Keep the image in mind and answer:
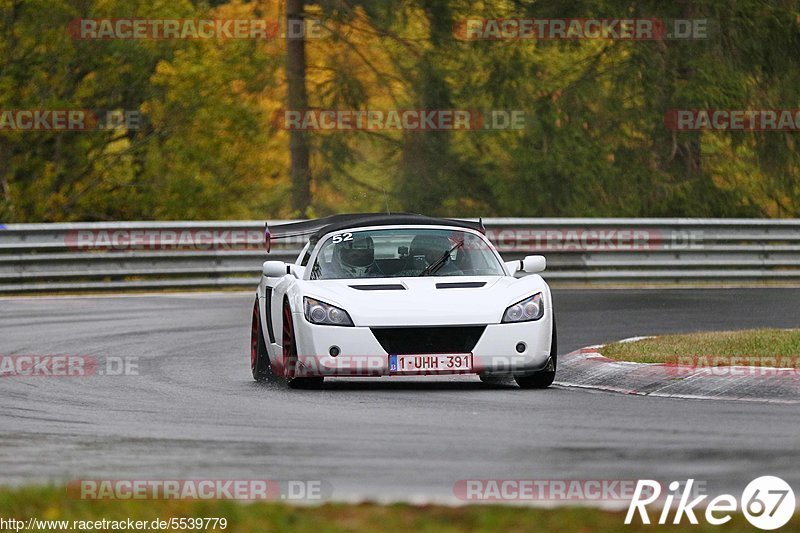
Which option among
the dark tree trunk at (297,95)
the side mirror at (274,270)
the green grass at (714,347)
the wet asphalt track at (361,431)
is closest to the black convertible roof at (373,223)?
the side mirror at (274,270)

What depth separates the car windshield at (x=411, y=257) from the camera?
13.7m

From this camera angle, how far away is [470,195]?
42219 mm

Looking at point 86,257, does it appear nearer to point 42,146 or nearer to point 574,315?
point 574,315

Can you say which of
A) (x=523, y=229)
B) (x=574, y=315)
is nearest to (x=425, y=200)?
(x=523, y=229)

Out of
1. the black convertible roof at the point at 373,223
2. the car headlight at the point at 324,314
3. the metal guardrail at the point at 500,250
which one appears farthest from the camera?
the metal guardrail at the point at 500,250

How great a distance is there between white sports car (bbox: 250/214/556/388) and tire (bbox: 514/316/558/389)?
0.01 metres

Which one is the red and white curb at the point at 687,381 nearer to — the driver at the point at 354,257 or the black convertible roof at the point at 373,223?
the black convertible roof at the point at 373,223

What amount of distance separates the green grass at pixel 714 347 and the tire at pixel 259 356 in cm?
285

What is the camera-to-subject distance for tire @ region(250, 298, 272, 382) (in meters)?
14.0

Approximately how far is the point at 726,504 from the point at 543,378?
18.7 feet

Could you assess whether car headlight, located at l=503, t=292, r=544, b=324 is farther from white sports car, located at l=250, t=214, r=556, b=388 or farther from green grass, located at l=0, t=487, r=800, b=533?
green grass, located at l=0, t=487, r=800, b=533

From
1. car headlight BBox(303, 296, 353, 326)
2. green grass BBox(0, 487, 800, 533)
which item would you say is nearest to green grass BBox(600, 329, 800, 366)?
car headlight BBox(303, 296, 353, 326)

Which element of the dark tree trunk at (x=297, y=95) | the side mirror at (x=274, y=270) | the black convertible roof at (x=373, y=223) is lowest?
the side mirror at (x=274, y=270)

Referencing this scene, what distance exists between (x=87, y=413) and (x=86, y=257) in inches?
572
